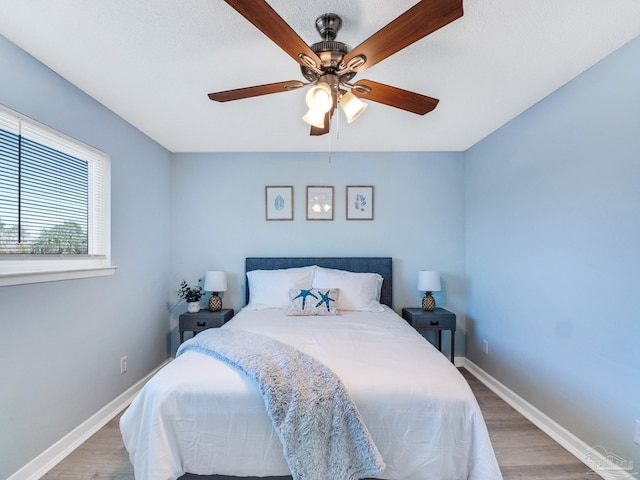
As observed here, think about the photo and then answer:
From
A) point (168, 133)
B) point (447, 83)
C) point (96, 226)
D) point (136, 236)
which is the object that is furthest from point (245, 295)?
point (447, 83)

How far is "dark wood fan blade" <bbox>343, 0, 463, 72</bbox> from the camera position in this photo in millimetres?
1041

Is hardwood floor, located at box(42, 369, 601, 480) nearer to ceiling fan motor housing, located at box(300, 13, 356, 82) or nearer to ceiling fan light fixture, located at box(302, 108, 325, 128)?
ceiling fan light fixture, located at box(302, 108, 325, 128)

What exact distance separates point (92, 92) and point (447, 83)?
8.01 ft

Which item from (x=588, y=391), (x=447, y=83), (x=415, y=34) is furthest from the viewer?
(x=447, y=83)

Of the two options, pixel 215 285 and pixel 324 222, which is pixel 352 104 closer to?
pixel 324 222

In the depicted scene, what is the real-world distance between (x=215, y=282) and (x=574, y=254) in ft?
9.88

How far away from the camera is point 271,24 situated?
113 centimetres

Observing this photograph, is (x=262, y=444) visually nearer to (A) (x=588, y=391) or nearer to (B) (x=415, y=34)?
(B) (x=415, y=34)

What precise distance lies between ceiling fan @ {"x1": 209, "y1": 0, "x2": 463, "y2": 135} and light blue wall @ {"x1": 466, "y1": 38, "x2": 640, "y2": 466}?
1063 mm

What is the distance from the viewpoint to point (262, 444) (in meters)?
1.39

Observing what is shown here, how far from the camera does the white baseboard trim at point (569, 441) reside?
5.55ft

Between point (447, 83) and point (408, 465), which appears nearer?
point (408, 465)

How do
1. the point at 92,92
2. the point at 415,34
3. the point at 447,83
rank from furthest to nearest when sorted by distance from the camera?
the point at 92,92 < the point at 447,83 < the point at 415,34

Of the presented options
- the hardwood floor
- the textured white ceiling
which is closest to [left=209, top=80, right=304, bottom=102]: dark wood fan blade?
the textured white ceiling
